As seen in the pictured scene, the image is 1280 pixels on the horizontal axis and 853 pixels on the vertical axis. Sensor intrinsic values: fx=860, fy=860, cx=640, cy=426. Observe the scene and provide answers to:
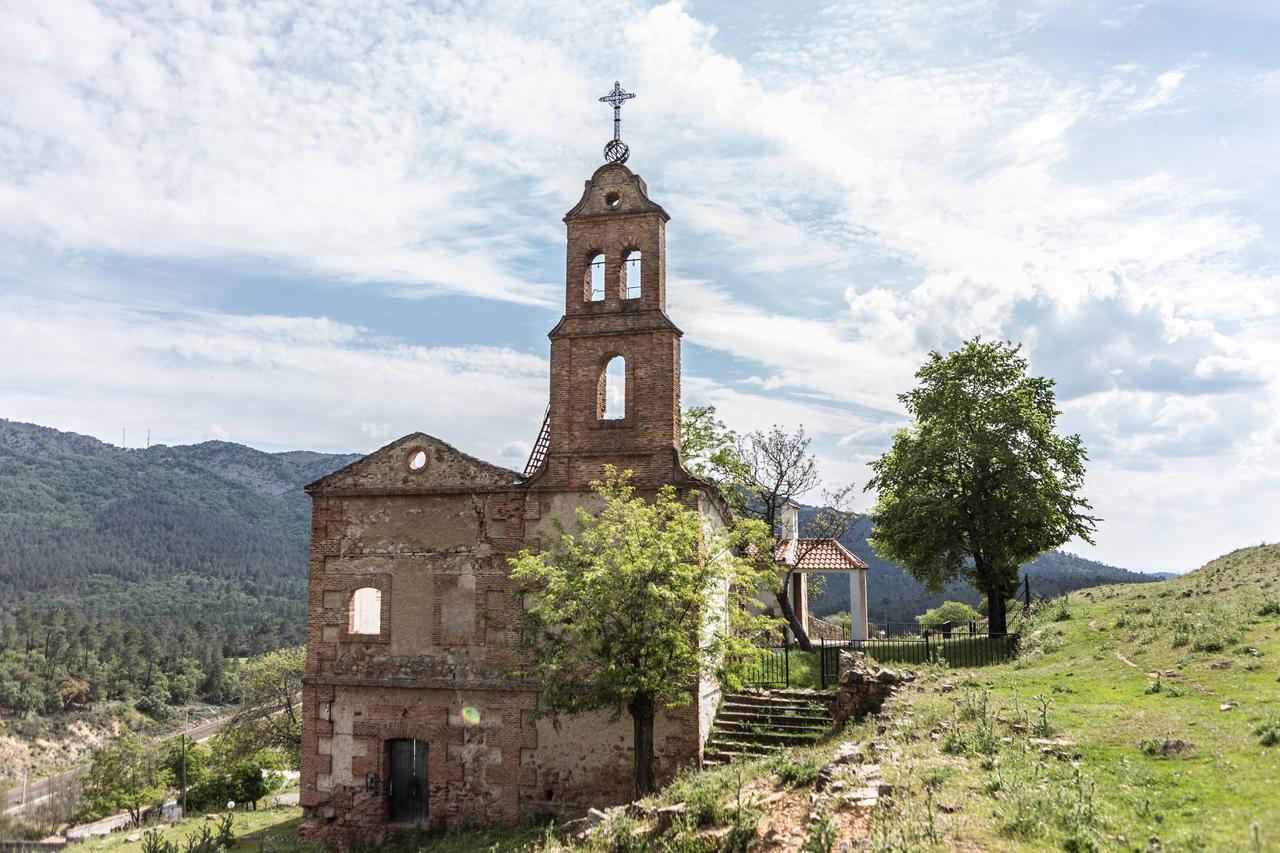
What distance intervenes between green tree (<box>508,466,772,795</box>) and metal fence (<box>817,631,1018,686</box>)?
6.07m

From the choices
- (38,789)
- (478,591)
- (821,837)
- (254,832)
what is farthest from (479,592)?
(38,789)

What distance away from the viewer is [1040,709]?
14.0 meters

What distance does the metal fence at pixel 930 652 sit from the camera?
2414 centimetres

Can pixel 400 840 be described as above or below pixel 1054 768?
below

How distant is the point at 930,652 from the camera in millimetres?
26281

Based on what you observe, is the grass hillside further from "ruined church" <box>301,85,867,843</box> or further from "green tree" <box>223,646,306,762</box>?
"green tree" <box>223,646,306,762</box>

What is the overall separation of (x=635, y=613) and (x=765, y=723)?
5577 millimetres

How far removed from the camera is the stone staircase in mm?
19484

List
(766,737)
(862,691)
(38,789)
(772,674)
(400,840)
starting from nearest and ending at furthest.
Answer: (862,691) < (400,840) < (766,737) < (772,674) < (38,789)

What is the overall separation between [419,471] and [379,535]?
1.85m

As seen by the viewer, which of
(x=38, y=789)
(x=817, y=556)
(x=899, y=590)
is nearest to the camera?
(x=817, y=556)

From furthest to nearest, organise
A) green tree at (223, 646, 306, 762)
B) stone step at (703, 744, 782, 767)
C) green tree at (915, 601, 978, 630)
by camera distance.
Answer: green tree at (915, 601, 978, 630)
green tree at (223, 646, 306, 762)
stone step at (703, 744, 782, 767)

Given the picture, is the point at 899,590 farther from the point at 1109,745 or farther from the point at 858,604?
the point at 1109,745

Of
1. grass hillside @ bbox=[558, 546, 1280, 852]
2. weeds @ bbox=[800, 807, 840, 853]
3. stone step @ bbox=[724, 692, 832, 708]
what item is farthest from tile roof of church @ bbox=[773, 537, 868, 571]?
weeds @ bbox=[800, 807, 840, 853]
